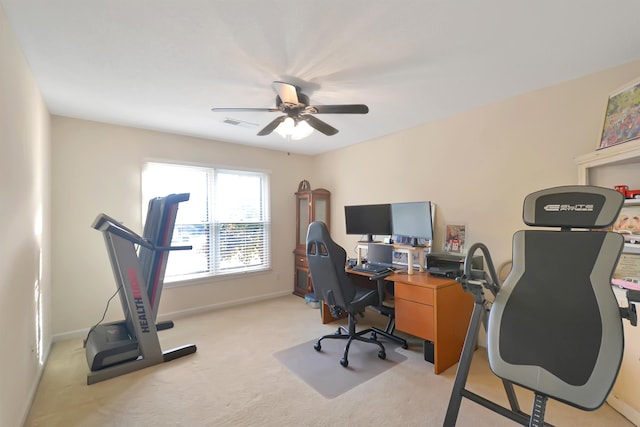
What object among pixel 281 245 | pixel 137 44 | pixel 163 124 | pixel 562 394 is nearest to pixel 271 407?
pixel 562 394

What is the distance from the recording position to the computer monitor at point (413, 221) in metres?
2.87

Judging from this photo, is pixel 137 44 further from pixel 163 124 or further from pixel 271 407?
pixel 271 407

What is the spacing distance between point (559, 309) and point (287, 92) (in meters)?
2.17

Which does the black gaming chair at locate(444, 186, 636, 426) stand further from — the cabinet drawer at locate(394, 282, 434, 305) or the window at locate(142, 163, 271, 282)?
the window at locate(142, 163, 271, 282)

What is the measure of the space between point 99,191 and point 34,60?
1.62 m

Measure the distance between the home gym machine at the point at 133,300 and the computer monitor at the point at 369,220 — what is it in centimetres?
200

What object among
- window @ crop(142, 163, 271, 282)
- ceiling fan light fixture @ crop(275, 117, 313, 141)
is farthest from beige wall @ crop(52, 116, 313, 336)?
ceiling fan light fixture @ crop(275, 117, 313, 141)

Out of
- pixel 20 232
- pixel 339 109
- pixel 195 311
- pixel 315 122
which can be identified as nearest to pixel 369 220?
pixel 315 122

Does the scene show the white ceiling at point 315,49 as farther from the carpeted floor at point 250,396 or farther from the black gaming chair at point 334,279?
the carpeted floor at point 250,396

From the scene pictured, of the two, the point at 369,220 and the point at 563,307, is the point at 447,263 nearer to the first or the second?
the point at 369,220

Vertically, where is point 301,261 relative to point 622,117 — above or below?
below

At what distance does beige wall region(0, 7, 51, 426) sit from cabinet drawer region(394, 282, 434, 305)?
2.77 metres

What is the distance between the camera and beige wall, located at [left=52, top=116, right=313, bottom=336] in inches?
121

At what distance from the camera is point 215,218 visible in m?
4.10
